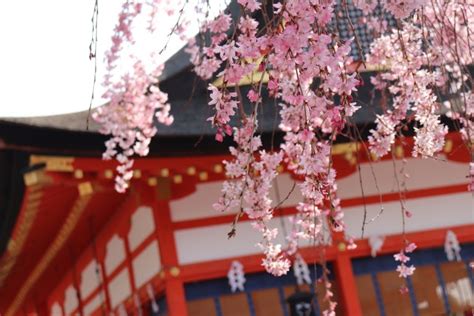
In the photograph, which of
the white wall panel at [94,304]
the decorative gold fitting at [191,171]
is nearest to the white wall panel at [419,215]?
the decorative gold fitting at [191,171]

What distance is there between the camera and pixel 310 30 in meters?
2.88

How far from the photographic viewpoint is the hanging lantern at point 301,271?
26.4 feet

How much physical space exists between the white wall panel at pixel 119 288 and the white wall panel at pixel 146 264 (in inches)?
18.4

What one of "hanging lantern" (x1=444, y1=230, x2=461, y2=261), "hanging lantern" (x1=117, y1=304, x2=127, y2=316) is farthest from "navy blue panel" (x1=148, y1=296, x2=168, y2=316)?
"hanging lantern" (x1=444, y1=230, x2=461, y2=261)

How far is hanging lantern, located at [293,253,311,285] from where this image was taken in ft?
26.4

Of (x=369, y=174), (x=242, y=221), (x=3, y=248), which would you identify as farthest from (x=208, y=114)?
(x=3, y=248)

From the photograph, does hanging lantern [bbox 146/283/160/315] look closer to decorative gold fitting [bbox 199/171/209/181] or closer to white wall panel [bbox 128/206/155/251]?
white wall panel [bbox 128/206/155/251]

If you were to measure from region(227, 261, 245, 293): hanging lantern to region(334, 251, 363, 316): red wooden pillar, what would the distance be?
0.99 m

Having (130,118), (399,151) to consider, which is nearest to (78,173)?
(130,118)

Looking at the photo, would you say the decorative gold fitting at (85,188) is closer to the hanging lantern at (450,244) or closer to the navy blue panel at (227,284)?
the navy blue panel at (227,284)

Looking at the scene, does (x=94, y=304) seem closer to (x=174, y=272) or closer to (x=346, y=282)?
(x=174, y=272)

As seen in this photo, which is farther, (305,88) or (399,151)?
(399,151)

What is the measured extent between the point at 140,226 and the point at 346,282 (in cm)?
219

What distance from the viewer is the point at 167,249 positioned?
7.83 m
